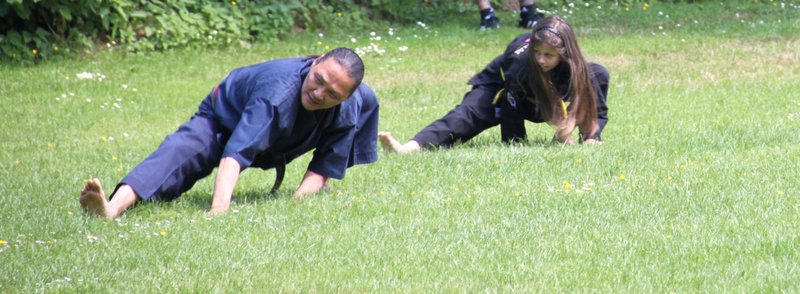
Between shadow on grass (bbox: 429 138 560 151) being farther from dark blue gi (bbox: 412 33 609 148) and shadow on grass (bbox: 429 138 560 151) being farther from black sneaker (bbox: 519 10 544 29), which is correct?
black sneaker (bbox: 519 10 544 29)

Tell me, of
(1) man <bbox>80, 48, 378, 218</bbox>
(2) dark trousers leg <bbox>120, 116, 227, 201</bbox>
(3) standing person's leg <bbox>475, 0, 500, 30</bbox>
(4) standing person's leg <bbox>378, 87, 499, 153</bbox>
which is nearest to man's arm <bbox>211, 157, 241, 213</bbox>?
(1) man <bbox>80, 48, 378, 218</bbox>

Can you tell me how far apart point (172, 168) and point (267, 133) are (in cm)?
56

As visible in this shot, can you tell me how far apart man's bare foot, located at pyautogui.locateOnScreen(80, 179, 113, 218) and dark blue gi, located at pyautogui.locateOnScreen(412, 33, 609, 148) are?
2.76 m

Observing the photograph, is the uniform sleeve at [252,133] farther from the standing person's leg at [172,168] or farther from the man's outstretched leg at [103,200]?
the man's outstretched leg at [103,200]

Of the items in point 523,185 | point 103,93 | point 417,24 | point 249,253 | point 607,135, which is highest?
point 249,253

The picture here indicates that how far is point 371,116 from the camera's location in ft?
20.9

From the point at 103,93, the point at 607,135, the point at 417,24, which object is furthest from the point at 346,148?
the point at 417,24

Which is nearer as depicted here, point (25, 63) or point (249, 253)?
point (249, 253)

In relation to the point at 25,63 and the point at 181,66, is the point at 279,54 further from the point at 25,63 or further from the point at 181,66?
the point at 25,63

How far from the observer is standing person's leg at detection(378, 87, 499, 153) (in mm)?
7987

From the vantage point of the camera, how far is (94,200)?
5.55 meters

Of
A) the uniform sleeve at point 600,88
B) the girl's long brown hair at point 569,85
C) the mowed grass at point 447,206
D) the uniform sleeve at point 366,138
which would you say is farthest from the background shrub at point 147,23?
the uniform sleeve at point 366,138

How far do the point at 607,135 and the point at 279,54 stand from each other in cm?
548

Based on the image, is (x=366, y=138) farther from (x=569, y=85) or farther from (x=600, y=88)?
(x=600, y=88)
